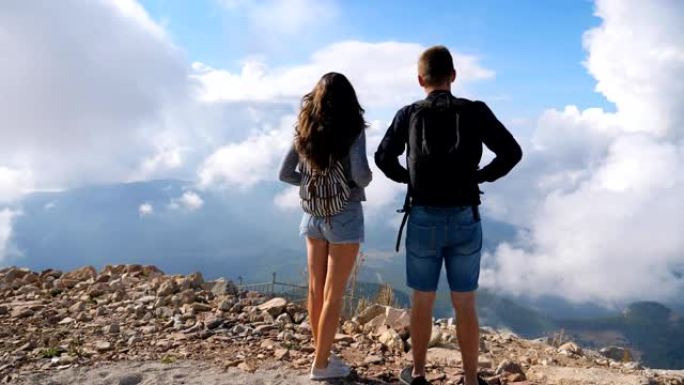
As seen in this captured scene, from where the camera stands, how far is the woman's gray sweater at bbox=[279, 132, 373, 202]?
411 cm

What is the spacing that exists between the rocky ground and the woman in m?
0.88

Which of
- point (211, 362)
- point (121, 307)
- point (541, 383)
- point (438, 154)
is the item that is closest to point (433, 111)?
point (438, 154)

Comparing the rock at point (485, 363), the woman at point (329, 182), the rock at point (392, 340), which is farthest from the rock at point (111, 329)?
the rock at point (485, 363)

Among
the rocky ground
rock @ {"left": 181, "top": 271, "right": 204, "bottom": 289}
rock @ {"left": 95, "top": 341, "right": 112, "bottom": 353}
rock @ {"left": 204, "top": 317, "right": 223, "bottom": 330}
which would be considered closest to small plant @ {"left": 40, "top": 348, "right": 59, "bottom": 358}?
the rocky ground

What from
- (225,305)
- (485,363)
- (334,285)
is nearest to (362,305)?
(225,305)

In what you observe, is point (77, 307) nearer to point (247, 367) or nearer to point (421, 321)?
point (247, 367)

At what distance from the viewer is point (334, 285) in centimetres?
434

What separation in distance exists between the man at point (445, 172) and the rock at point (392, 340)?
5.61 feet

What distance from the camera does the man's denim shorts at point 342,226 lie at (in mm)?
4238

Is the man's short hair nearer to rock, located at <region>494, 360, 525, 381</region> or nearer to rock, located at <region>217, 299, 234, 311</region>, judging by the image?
rock, located at <region>494, 360, 525, 381</region>

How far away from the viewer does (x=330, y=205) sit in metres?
4.21

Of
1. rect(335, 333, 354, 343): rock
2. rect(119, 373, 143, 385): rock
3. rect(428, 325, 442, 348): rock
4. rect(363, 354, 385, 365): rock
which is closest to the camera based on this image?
rect(119, 373, 143, 385): rock

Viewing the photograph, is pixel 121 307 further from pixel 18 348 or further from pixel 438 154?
pixel 438 154

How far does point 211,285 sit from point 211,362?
2912 mm
